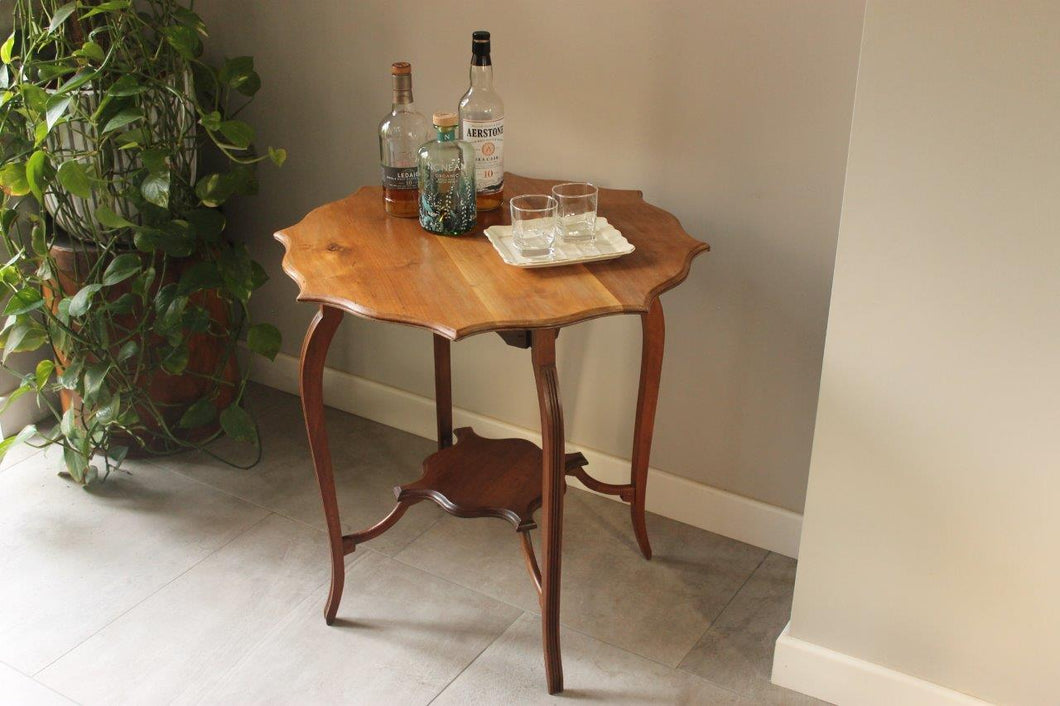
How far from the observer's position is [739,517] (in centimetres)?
211

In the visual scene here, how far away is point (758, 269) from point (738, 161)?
0.21 meters

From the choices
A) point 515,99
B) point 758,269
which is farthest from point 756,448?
point 515,99

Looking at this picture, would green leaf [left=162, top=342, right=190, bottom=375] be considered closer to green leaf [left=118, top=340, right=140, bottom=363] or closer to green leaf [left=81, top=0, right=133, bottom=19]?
green leaf [left=118, top=340, right=140, bottom=363]

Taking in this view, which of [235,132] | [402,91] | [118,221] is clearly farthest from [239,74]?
[402,91]

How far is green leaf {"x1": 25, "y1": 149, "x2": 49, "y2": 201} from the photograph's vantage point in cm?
193

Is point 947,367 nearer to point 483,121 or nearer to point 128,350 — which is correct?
point 483,121

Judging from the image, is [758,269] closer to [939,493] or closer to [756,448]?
[756,448]

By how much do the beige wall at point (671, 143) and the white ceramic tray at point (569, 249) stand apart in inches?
13.4

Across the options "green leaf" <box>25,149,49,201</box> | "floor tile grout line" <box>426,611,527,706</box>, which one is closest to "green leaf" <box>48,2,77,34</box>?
"green leaf" <box>25,149,49,201</box>

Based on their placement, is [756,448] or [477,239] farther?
[756,448]

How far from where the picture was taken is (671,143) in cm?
192

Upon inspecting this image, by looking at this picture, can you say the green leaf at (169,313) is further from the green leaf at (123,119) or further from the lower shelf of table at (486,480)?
the lower shelf of table at (486,480)

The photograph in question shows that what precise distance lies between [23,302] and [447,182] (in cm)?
100

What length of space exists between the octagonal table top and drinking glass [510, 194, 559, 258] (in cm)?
4
